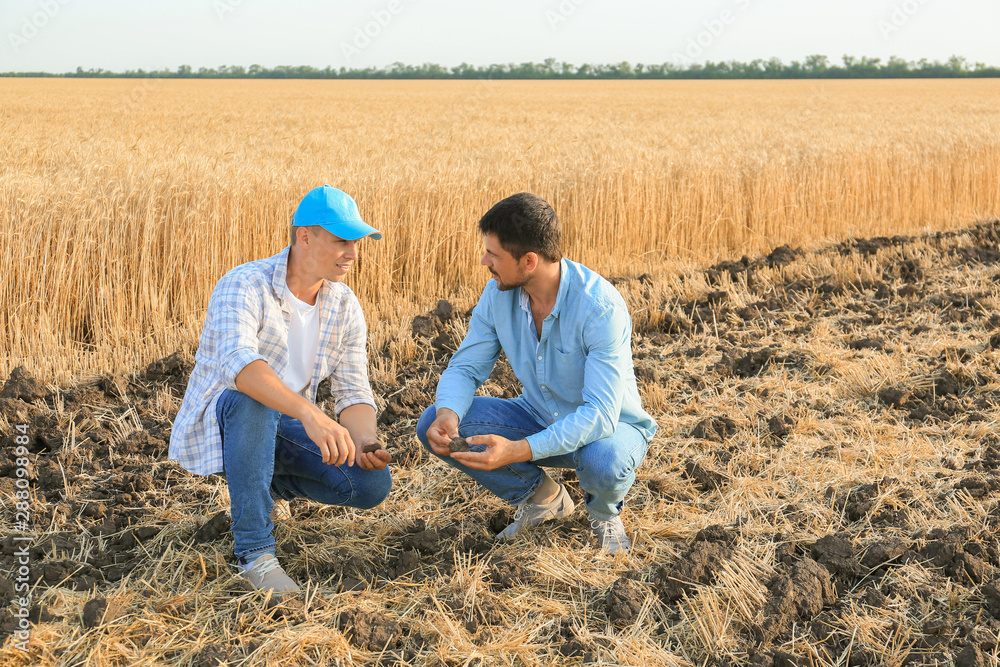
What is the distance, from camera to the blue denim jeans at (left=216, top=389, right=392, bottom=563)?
8.78 ft

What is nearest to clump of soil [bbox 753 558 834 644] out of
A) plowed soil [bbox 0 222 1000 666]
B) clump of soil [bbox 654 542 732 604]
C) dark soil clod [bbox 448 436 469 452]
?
plowed soil [bbox 0 222 1000 666]

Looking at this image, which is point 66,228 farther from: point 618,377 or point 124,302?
point 618,377

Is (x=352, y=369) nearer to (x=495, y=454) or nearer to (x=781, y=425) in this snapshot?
(x=495, y=454)

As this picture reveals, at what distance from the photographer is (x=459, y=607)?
2.67 m

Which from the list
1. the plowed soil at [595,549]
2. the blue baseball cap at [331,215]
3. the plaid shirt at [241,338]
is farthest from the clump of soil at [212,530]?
the blue baseball cap at [331,215]

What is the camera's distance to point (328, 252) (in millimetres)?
2777

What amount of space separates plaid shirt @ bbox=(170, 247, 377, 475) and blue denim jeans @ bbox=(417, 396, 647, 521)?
1.63 feet

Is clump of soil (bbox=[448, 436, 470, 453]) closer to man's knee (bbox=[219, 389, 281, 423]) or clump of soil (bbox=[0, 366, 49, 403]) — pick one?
man's knee (bbox=[219, 389, 281, 423])

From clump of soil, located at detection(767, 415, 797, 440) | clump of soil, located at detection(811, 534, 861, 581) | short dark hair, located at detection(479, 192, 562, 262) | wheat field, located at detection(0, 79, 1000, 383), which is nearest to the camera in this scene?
short dark hair, located at detection(479, 192, 562, 262)

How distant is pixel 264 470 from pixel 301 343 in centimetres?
49

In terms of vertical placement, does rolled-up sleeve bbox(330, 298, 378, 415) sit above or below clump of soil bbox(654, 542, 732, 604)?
above

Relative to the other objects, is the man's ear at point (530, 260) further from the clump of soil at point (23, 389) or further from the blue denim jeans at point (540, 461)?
the clump of soil at point (23, 389)

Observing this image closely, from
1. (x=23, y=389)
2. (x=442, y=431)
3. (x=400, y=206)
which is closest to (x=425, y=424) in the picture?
(x=442, y=431)

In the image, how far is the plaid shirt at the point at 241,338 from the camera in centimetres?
267
